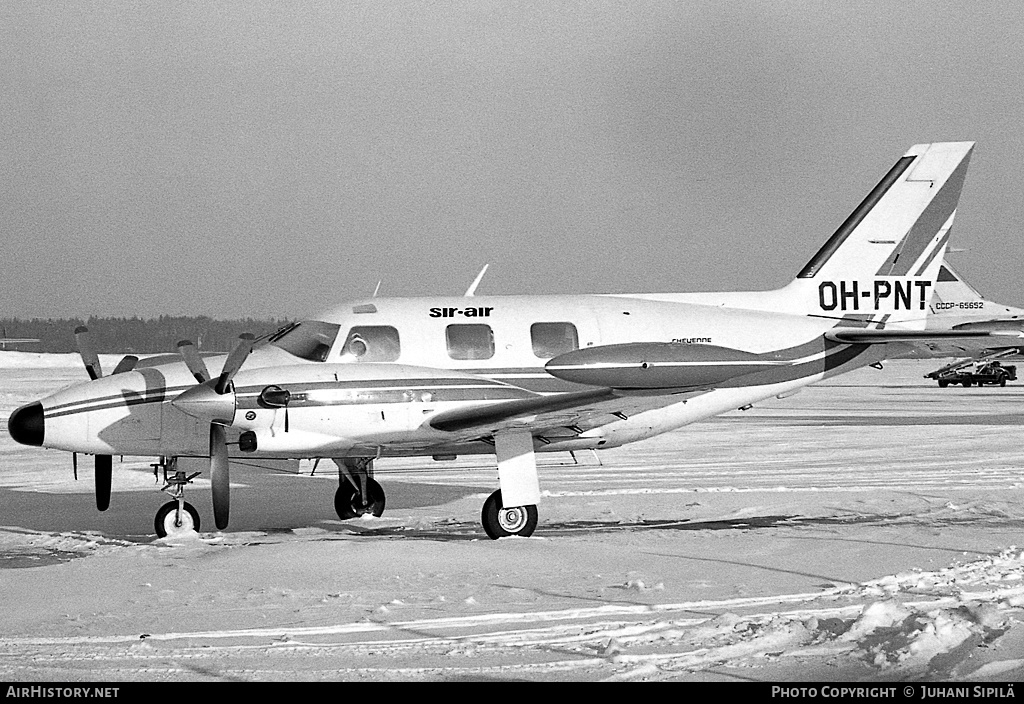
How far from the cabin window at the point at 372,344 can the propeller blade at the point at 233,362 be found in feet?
3.74

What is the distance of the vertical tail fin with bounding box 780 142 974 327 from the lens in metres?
16.4

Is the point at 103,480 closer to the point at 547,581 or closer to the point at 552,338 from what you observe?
the point at 552,338

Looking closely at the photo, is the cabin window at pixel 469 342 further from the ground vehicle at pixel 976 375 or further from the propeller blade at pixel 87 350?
the ground vehicle at pixel 976 375

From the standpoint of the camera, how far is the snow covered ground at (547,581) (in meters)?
7.76

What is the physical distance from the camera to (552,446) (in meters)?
14.4

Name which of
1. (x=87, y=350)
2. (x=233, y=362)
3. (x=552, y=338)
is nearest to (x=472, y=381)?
(x=552, y=338)

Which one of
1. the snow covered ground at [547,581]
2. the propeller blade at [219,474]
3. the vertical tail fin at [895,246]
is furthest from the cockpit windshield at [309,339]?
the vertical tail fin at [895,246]

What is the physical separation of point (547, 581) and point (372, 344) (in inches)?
170

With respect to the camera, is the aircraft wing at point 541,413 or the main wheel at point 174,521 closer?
the aircraft wing at point 541,413

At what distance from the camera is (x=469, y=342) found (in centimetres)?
1420

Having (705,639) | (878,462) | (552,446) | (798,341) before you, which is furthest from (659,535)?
(878,462)

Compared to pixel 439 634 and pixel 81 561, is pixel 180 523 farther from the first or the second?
pixel 439 634

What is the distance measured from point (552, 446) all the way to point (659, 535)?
1816mm

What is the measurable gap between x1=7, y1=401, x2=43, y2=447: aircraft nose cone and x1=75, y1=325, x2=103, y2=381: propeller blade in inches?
68.7
